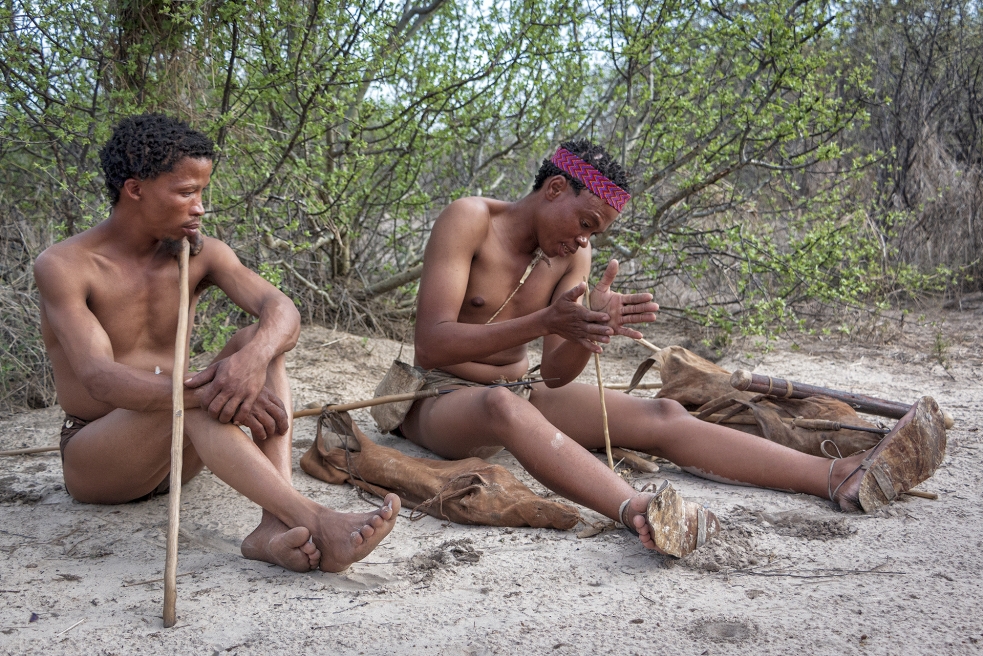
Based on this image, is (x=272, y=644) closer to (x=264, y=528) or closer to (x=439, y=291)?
(x=264, y=528)

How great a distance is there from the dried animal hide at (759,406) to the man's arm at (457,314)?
0.89 meters

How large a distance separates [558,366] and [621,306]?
613 millimetres

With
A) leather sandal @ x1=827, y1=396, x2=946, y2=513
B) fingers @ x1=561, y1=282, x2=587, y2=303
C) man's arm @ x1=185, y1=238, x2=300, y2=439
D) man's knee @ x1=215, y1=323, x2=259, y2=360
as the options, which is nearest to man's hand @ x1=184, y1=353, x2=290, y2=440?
man's arm @ x1=185, y1=238, x2=300, y2=439

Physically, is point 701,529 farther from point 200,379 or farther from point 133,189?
point 133,189

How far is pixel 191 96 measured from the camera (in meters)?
4.03

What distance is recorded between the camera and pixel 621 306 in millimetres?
2494

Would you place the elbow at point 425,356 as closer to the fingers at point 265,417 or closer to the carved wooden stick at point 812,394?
the fingers at point 265,417

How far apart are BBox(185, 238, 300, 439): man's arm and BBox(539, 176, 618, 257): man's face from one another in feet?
3.16

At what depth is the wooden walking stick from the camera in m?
1.93

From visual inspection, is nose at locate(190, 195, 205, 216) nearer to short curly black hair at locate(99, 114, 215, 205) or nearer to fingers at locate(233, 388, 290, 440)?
short curly black hair at locate(99, 114, 215, 205)

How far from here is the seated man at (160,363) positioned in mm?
2211

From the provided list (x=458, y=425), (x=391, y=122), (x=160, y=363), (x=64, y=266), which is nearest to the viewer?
(x=64, y=266)

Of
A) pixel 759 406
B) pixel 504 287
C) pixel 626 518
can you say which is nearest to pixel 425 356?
pixel 504 287

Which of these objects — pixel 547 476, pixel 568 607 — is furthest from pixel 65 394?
pixel 568 607
